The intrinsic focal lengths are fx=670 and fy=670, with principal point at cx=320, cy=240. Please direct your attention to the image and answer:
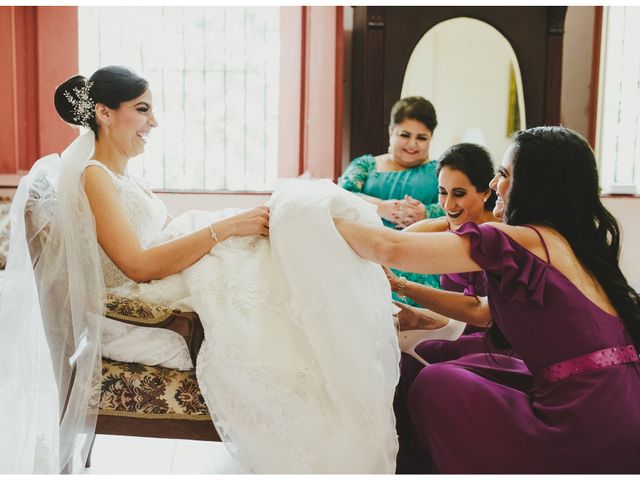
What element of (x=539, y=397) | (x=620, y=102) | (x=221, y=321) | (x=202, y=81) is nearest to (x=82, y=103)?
(x=221, y=321)

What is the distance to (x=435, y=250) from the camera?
1.57 meters

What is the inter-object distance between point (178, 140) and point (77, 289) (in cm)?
266

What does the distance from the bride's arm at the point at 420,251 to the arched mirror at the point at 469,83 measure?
2.47 metres

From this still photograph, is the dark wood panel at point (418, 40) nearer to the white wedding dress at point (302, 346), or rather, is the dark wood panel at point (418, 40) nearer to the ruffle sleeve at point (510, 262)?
the white wedding dress at point (302, 346)

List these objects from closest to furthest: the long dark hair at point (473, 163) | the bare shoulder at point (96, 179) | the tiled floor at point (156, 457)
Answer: the bare shoulder at point (96, 179), the tiled floor at point (156, 457), the long dark hair at point (473, 163)

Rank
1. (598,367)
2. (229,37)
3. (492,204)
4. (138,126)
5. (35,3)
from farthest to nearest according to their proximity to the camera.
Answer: (229,37) < (35,3) < (492,204) < (138,126) < (598,367)

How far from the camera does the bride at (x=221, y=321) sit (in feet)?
5.51

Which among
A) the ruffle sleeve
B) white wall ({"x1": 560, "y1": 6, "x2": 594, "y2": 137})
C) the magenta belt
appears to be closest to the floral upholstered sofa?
the ruffle sleeve

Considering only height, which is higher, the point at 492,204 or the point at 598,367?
the point at 492,204

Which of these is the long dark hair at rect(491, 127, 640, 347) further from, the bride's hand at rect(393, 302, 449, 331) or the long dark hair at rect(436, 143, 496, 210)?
the long dark hair at rect(436, 143, 496, 210)

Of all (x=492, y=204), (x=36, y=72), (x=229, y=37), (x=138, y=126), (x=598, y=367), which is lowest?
(x=598, y=367)

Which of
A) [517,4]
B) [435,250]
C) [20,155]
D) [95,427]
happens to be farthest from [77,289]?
[517,4]

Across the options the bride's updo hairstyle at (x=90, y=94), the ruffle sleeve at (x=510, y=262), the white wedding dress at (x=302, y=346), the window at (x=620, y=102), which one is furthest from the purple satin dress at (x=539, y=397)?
the window at (x=620, y=102)

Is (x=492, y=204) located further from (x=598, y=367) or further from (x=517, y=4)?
(x=517, y=4)
